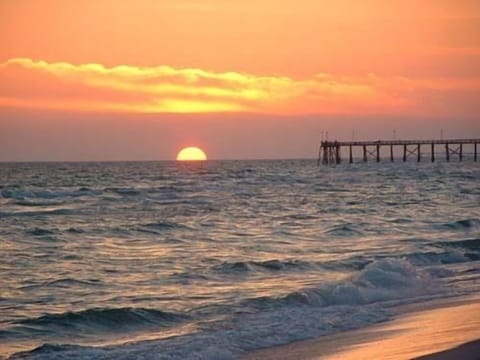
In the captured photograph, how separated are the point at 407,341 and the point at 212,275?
7716 millimetres

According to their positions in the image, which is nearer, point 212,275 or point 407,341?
point 407,341

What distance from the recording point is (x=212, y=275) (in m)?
17.9

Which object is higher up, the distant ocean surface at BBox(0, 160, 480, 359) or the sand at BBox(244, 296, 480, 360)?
the sand at BBox(244, 296, 480, 360)

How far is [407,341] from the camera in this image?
10.6 metres

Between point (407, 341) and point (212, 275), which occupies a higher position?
point (407, 341)

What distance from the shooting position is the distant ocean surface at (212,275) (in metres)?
12.4

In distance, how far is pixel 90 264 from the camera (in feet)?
63.1

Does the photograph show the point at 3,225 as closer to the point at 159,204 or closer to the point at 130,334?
the point at 159,204

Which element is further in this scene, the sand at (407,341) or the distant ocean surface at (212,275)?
the distant ocean surface at (212,275)

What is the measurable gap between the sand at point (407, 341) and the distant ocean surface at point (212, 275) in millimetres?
462

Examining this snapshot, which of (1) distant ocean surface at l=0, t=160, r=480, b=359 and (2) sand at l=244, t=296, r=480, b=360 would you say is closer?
(2) sand at l=244, t=296, r=480, b=360

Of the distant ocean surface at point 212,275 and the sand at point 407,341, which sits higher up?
the sand at point 407,341

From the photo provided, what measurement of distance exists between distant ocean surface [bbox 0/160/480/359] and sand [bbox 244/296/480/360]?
46 cm

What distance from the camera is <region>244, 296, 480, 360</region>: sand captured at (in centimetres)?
952
